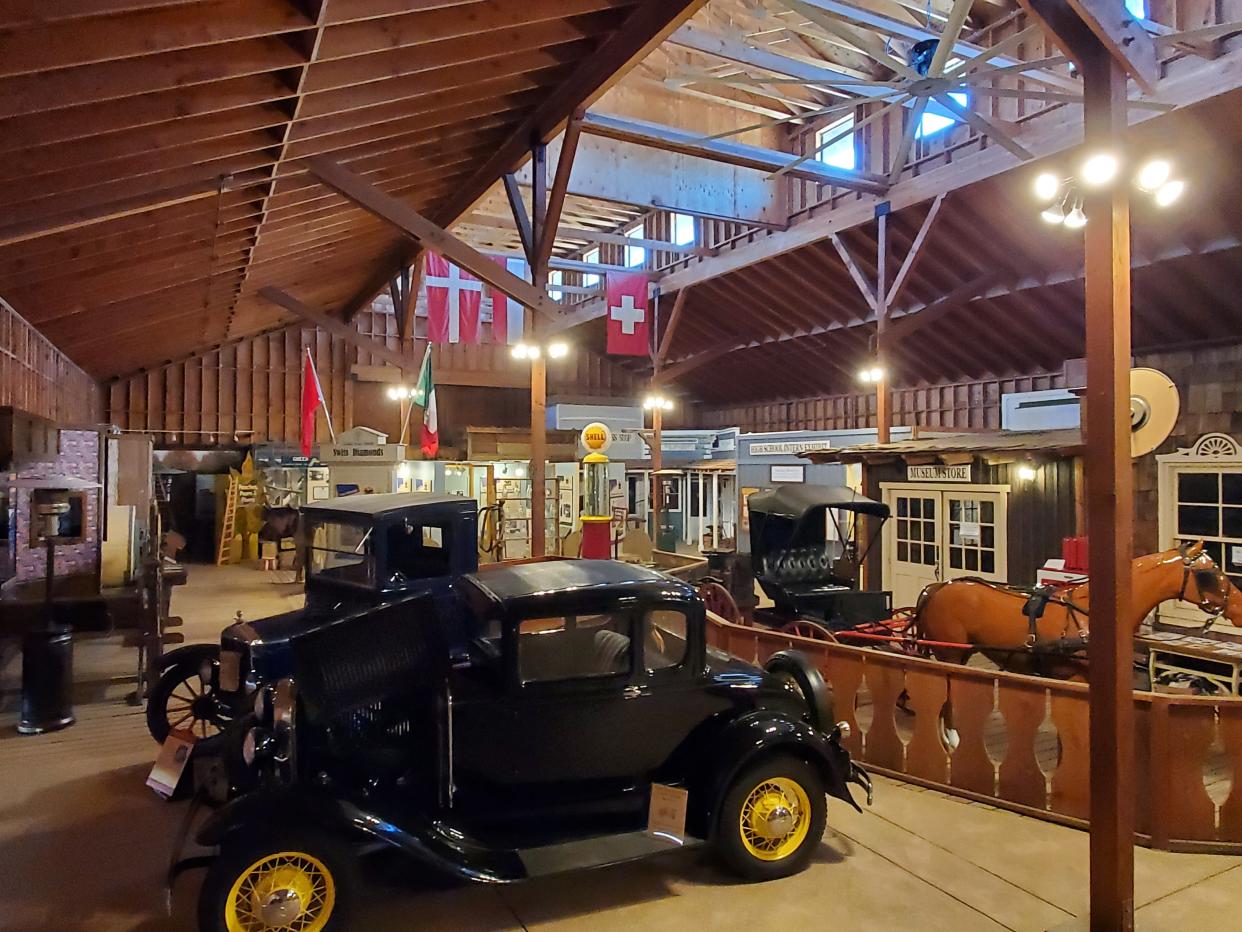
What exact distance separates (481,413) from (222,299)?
11.9 m

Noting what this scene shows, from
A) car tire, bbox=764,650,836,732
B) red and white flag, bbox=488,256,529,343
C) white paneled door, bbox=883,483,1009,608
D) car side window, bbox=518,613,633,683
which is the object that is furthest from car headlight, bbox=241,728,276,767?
red and white flag, bbox=488,256,529,343

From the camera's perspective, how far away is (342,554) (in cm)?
553

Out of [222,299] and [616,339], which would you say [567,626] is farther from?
[222,299]

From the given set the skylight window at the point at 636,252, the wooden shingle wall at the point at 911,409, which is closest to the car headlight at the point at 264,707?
the wooden shingle wall at the point at 911,409

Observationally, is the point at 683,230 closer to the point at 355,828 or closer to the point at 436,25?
the point at 436,25

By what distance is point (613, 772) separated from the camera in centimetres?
387

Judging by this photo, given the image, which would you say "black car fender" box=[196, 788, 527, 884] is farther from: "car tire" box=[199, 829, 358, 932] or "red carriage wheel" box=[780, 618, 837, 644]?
"red carriage wheel" box=[780, 618, 837, 644]

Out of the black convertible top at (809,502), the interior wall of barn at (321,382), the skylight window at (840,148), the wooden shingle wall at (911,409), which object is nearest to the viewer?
the black convertible top at (809,502)

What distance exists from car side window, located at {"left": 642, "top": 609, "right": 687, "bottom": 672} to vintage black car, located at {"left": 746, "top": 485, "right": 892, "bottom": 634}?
4138 millimetres

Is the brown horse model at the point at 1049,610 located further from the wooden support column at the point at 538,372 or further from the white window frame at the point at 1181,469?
the wooden support column at the point at 538,372

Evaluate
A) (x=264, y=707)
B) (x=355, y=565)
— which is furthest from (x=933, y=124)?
(x=264, y=707)

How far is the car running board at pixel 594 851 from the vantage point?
11.4 ft

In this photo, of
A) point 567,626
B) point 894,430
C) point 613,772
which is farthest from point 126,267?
point 894,430

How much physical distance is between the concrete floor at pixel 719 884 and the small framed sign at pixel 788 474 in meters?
11.5
